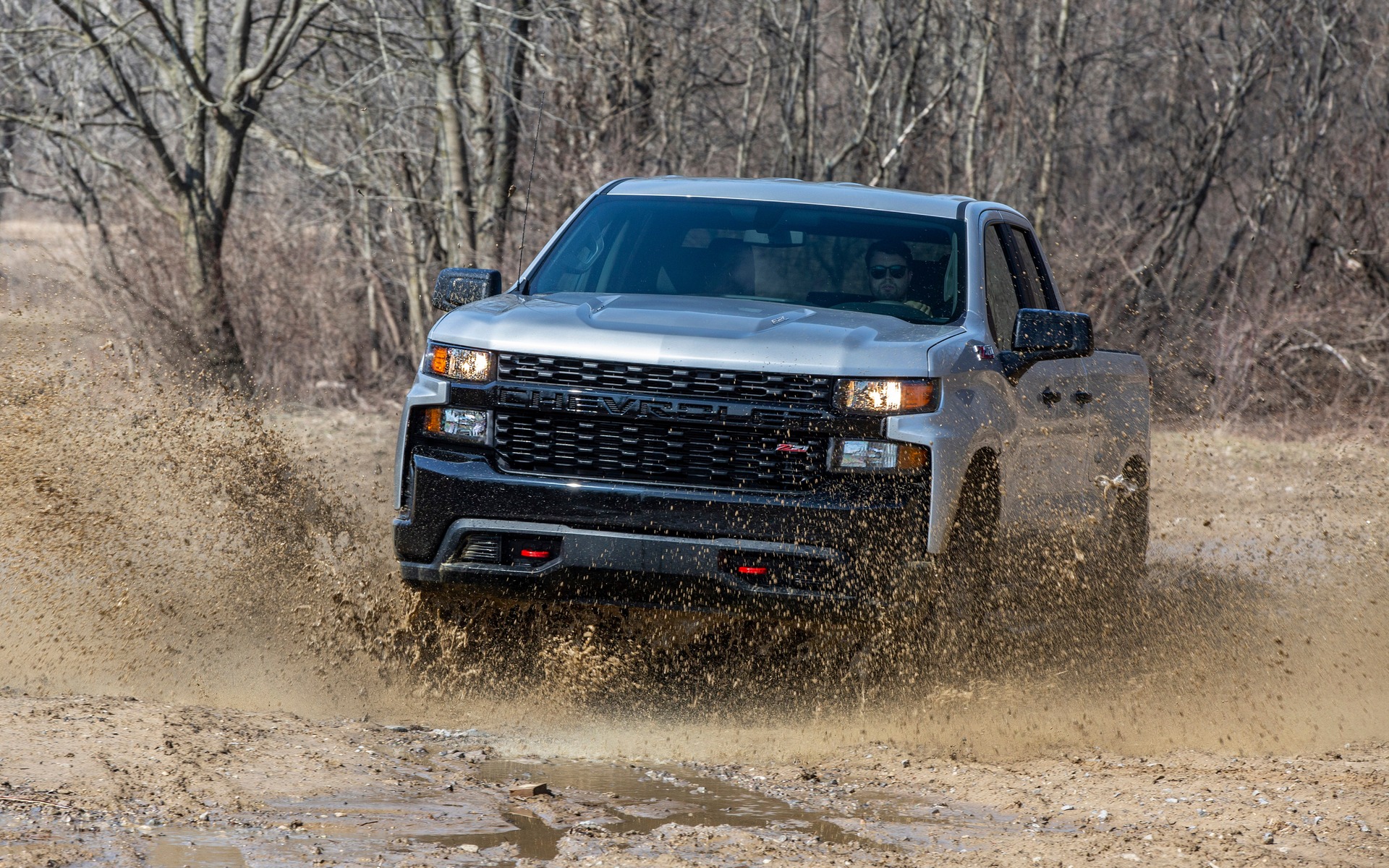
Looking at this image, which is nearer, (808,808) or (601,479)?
(808,808)

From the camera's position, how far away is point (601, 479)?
503 centimetres

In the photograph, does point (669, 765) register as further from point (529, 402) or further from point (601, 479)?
point (529, 402)

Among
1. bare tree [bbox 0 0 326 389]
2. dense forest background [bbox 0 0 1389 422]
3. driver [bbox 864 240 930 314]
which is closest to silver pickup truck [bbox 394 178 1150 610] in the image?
driver [bbox 864 240 930 314]

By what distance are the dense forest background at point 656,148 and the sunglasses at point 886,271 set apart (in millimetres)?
8350

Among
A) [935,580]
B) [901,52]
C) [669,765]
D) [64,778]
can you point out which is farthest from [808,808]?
[901,52]

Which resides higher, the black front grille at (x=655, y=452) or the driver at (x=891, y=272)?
the driver at (x=891, y=272)

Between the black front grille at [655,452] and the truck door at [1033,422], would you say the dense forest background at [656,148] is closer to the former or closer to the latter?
the truck door at [1033,422]

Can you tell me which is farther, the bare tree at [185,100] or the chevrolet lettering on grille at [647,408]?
the bare tree at [185,100]

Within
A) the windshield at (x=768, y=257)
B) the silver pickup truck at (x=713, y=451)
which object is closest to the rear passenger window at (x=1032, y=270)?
the windshield at (x=768, y=257)

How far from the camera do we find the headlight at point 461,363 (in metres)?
5.19

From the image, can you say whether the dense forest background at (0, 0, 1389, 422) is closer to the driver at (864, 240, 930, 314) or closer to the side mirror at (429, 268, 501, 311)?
the side mirror at (429, 268, 501, 311)

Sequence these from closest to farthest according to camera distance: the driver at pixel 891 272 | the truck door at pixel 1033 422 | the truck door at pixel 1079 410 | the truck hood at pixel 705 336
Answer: the truck hood at pixel 705 336 < the truck door at pixel 1033 422 < the driver at pixel 891 272 < the truck door at pixel 1079 410

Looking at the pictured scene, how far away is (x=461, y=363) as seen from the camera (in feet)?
17.2

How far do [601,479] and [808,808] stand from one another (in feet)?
4.26
